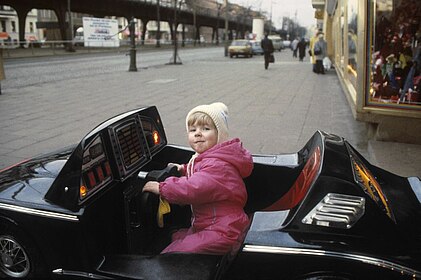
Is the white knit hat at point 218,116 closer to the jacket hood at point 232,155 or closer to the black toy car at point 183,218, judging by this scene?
the jacket hood at point 232,155

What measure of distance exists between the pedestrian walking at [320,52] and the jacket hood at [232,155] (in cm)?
1557

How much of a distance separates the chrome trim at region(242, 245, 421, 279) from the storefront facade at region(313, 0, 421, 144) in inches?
177

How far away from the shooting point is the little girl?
2469 millimetres

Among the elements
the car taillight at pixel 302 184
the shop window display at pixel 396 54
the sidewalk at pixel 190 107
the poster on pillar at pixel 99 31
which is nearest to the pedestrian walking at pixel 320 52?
the sidewalk at pixel 190 107

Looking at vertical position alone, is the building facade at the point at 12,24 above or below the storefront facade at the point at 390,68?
above

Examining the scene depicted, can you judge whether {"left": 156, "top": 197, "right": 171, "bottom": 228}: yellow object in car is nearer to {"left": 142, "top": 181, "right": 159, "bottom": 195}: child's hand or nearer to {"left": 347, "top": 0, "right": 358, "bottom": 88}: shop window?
{"left": 142, "top": 181, "right": 159, "bottom": 195}: child's hand

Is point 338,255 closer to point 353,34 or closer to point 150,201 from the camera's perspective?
point 150,201

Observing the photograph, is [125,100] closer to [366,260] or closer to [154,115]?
[154,115]

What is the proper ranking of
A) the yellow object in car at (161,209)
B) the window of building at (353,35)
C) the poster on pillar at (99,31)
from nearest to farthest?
the yellow object in car at (161,209) < the window of building at (353,35) < the poster on pillar at (99,31)

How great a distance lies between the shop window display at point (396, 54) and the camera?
19.2 feet

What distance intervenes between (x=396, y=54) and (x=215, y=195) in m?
4.60

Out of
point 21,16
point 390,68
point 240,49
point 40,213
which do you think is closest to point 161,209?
point 40,213

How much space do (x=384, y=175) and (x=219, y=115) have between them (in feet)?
3.86

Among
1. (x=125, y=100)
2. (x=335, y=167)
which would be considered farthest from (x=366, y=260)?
(x=125, y=100)
